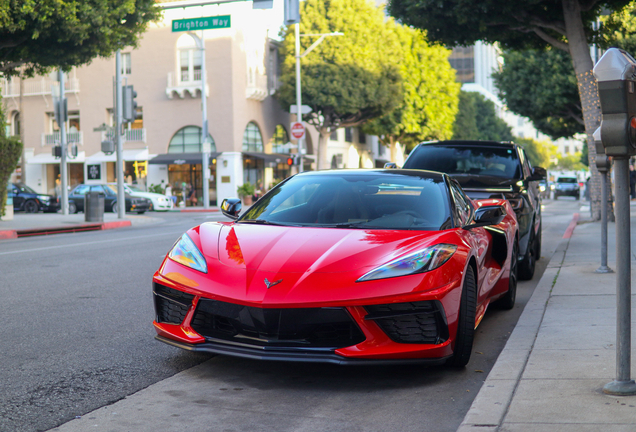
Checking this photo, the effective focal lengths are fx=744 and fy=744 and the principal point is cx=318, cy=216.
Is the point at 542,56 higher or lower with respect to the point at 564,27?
higher

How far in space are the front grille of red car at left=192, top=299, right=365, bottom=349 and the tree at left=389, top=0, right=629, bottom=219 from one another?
12695 millimetres

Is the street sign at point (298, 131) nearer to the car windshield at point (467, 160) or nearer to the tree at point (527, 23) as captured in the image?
the tree at point (527, 23)

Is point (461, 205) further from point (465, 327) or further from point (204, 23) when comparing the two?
point (204, 23)

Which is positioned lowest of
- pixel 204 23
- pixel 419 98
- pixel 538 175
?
pixel 538 175

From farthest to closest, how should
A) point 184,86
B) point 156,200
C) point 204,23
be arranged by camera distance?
point 184,86 → point 156,200 → point 204,23

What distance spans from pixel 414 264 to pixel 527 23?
13776mm

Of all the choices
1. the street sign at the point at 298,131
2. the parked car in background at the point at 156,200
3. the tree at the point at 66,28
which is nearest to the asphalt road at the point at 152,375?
the tree at the point at 66,28

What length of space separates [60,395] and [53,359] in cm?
95

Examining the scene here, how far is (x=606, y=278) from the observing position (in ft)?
Result: 27.3

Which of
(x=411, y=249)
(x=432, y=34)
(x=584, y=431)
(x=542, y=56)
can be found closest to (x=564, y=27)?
(x=432, y=34)

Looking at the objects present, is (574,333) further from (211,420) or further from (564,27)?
(564,27)

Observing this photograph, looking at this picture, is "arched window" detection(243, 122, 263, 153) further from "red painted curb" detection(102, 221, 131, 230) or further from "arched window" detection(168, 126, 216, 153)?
"red painted curb" detection(102, 221, 131, 230)

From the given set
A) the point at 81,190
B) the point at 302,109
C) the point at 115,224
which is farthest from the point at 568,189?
the point at 115,224

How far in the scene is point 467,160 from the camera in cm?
1015
